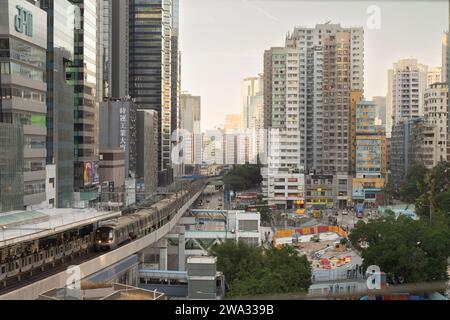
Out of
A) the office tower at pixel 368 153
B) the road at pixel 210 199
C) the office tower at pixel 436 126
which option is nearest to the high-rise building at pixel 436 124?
the office tower at pixel 436 126

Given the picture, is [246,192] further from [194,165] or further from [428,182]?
[428,182]

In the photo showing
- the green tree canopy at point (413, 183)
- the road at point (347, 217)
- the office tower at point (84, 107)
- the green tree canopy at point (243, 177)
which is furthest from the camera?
the green tree canopy at point (243, 177)

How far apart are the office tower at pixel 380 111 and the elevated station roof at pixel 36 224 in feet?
36.1

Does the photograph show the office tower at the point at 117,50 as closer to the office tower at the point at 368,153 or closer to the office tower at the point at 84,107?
the office tower at the point at 84,107

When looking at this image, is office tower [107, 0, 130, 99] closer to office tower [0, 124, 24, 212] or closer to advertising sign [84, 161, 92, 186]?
advertising sign [84, 161, 92, 186]

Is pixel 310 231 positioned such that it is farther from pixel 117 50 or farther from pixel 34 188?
pixel 117 50

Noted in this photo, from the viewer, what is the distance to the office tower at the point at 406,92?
14625 mm

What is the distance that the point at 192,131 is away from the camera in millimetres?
11109

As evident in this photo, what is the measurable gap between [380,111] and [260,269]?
442 inches

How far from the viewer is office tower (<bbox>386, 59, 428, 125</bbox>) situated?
14625 millimetres

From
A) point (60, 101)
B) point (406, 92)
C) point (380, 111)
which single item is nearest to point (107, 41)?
point (60, 101)

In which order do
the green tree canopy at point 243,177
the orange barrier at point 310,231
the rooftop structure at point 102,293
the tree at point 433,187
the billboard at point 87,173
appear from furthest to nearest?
1. the green tree canopy at point 243,177
2. the tree at point 433,187
3. the billboard at point 87,173
4. the orange barrier at point 310,231
5. the rooftop structure at point 102,293

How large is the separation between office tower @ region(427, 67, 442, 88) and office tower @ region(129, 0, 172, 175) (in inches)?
286
